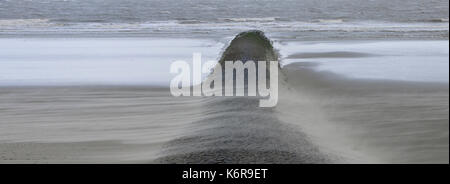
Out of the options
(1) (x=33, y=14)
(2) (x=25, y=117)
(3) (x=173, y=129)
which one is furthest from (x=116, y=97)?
(1) (x=33, y=14)

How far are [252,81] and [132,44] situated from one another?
436 inches

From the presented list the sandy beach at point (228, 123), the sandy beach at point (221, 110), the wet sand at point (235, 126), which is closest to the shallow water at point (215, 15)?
the sandy beach at point (221, 110)

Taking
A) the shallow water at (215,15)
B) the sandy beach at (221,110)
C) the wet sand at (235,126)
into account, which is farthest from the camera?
the shallow water at (215,15)

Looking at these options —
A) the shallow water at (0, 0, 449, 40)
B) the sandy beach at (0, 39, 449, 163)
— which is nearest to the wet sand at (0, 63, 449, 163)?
the sandy beach at (0, 39, 449, 163)

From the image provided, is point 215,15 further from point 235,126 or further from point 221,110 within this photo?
point 235,126

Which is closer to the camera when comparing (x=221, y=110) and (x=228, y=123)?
(x=228, y=123)

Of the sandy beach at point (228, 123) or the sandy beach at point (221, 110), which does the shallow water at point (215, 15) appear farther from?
the sandy beach at point (228, 123)

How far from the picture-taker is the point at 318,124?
530cm

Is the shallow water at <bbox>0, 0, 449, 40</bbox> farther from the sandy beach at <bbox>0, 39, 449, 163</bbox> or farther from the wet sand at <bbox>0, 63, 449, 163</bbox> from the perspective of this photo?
the wet sand at <bbox>0, 63, 449, 163</bbox>

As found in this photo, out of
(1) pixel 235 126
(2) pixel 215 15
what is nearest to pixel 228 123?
(1) pixel 235 126

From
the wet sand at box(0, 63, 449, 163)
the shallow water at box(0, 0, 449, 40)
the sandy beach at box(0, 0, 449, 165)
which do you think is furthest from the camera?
the shallow water at box(0, 0, 449, 40)

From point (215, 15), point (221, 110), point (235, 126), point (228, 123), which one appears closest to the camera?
point (235, 126)

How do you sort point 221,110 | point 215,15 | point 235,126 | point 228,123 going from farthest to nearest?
point 215,15 < point 221,110 < point 228,123 < point 235,126
